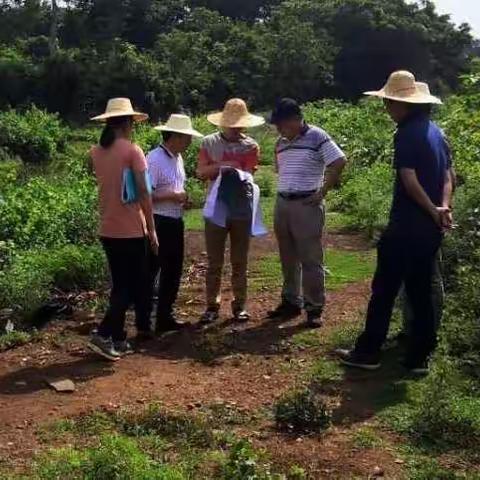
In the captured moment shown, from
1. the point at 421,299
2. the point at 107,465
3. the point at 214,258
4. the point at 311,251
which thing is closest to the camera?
the point at 107,465

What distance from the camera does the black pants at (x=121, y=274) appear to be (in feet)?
17.1

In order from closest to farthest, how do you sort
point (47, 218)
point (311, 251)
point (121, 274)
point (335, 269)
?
1. point (121, 274)
2. point (311, 251)
3. point (335, 269)
4. point (47, 218)

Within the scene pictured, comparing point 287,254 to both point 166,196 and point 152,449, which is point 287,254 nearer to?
point 166,196

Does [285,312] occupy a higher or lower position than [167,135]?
lower

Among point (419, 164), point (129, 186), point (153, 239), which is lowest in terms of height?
point (153, 239)

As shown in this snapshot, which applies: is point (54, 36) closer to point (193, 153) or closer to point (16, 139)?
point (16, 139)

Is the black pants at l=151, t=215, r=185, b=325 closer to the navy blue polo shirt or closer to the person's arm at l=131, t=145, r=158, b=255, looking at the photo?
the person's arm at l=131, t=145, r=158, b=255

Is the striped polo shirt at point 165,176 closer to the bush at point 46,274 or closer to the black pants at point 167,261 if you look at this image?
the black pants at point 167,261

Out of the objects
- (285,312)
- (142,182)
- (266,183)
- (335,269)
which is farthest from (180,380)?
(266,183)

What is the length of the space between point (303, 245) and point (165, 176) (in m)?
1.07

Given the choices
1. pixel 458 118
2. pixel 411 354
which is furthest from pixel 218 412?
pixel 458 118

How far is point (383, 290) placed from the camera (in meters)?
4.94

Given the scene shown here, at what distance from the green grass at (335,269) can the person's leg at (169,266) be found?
1480 millimetres

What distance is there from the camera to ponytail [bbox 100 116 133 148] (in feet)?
16.7
